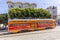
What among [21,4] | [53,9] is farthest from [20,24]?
[53,9]

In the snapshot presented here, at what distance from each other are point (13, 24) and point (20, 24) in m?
1.72

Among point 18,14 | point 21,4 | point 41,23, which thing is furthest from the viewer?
point 21,4

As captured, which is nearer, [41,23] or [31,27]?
[31,27]

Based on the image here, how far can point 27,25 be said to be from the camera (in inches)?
1246

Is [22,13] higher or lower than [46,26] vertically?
higher

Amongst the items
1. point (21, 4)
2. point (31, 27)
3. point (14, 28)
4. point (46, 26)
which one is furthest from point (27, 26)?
point (21, 4)

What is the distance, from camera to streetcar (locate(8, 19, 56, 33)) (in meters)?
29.5

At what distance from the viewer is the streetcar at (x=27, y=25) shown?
29484 millimetres

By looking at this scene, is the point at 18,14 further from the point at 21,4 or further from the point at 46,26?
the point at 21,4

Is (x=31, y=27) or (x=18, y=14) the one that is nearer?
(x=31, y=27)

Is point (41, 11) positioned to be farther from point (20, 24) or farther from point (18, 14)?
Result: point (20, 24)

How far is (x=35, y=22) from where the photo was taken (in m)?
33.0

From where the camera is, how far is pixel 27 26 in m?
31.6

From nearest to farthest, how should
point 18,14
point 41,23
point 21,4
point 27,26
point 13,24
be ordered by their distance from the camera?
point 13,24, point 27,26, point 41,23, point 18,14, point 21,4
